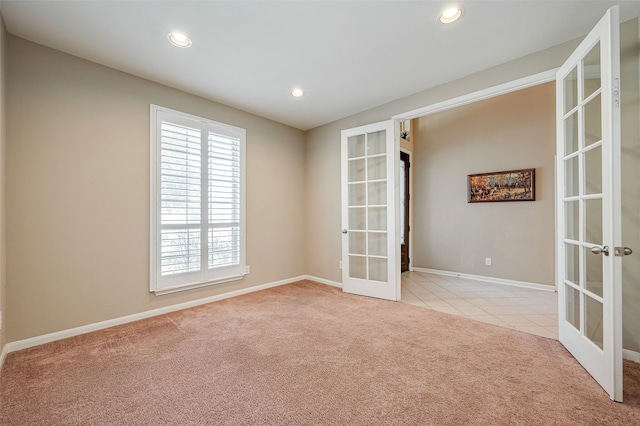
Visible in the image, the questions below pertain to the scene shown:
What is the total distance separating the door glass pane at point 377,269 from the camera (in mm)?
3627

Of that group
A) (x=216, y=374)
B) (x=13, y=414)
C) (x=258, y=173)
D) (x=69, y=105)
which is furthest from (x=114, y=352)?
(x=258, y=173)

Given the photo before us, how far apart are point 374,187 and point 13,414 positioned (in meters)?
3.67

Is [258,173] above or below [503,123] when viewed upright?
below

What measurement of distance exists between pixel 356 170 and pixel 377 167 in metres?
0.35

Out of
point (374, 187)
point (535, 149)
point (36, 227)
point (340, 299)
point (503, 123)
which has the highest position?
point (503, 123)

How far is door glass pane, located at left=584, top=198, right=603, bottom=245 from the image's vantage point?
1812mm

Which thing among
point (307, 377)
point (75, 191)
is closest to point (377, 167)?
point (307, 377)

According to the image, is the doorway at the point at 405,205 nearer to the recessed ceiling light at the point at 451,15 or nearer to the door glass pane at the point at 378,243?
the door glass pane at the point at 378,243

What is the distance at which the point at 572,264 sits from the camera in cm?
213

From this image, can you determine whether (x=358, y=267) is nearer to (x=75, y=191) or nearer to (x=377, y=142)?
(x=377, y=142)

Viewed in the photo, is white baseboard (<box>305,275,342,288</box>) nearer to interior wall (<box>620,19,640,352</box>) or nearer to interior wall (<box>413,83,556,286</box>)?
interior wall (<box>413,83,556,286</box>)

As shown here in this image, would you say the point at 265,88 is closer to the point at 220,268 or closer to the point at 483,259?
the point at 220,268

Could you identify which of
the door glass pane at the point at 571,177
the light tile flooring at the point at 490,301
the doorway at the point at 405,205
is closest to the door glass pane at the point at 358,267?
the light tile flooring at the point at 490,301

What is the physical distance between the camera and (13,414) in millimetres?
1516
